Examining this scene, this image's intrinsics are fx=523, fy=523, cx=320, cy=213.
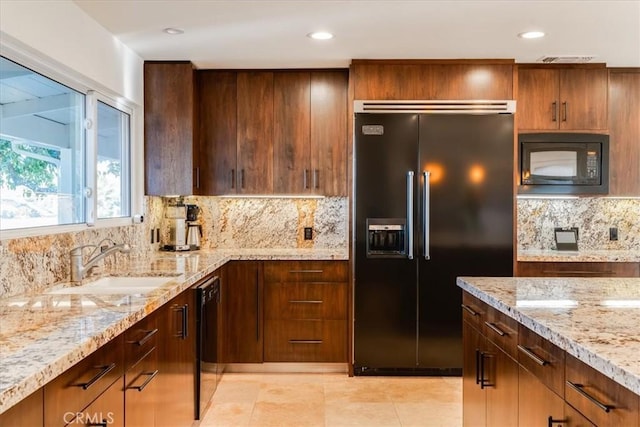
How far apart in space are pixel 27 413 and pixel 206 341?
6.35 feet

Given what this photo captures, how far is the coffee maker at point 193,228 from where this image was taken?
14.1 feet

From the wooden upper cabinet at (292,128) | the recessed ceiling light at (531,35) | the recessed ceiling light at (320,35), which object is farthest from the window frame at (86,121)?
the recessed ceiling light at (531,35)

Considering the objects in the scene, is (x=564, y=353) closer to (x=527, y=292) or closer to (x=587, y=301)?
(x=587, y=301)

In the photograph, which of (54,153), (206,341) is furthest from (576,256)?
(54,153)

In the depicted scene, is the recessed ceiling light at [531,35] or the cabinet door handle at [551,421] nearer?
the cabinet door handle at [551,421]

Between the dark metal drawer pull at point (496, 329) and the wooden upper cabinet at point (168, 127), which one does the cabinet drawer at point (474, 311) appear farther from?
the wooden upper cabinet at point (168, 127)

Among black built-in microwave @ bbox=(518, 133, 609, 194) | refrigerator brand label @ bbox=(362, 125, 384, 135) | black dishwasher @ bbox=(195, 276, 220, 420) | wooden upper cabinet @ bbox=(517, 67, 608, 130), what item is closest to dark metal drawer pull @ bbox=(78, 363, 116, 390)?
black dishwasher @ bbox=(195, 276, 220, 420)

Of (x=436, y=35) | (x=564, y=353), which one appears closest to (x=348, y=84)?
(x=436, y=35)

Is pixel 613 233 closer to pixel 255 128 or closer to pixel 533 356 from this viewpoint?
pixel 255 128

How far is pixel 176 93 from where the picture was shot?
12.9ft

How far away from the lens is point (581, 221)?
4.51 metres

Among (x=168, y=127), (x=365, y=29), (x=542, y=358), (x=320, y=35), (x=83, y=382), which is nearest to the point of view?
(x=83, y=382)

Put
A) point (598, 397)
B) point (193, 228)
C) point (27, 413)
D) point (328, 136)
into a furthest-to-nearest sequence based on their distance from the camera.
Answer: point (193, 228) < point (328, 136) < point (598, 397) < point (27, 413)

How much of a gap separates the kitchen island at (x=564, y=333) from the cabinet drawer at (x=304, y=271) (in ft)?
4.79
